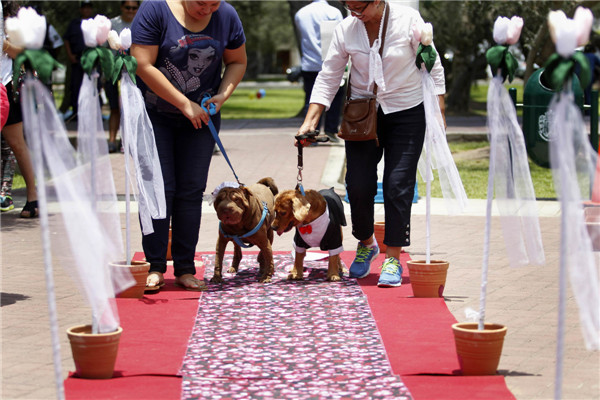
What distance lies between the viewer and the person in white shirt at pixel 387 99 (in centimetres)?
620

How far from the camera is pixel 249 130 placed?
1903 centimetres

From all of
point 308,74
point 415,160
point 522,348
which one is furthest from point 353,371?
point 308,74

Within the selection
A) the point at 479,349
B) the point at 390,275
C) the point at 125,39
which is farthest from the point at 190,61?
the point at 479,349

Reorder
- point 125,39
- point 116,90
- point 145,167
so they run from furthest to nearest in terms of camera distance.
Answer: point 116,90
point 145,167
point 125,39

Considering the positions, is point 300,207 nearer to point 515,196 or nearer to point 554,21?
point 515,196

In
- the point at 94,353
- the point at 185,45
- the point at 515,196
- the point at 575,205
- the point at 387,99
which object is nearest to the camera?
the point at 575,205

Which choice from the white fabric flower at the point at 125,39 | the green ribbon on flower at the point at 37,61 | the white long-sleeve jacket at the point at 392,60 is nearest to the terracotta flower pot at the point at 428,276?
the white long-sleeve jacket at the point at 392,60

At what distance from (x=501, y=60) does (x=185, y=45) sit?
241cm

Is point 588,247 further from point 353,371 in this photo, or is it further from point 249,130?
point 249,130

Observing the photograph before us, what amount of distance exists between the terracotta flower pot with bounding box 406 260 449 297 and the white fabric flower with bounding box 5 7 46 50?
3031 millimetres

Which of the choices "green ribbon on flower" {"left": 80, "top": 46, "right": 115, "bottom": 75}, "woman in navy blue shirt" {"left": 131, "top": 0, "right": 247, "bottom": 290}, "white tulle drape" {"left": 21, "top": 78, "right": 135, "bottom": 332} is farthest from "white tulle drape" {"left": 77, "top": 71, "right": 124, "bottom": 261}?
"woman in navy blue shirt" {"left": 131, "top": 0, "right": 247, "bottom": 290}

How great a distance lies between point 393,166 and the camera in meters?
6.40

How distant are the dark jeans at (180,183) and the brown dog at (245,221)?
0.65ft

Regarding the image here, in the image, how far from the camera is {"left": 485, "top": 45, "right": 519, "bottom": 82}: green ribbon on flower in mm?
4418
